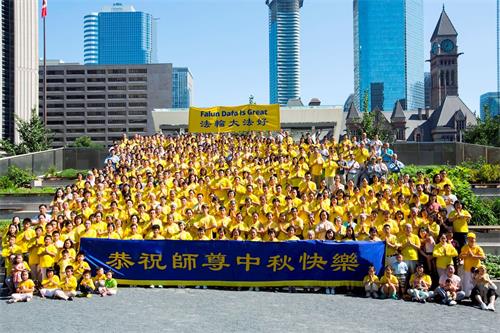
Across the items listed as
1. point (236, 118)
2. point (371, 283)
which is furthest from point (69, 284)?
point (236, 118)

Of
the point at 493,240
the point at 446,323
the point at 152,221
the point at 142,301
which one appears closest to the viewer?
the point at 446,323

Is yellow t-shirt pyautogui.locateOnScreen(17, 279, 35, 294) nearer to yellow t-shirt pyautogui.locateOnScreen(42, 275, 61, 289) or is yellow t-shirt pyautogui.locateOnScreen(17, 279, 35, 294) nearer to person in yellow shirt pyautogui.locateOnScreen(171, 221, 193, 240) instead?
yellow t-shirt pyautogui.locateOnScreen(42, 275, 61, 289)

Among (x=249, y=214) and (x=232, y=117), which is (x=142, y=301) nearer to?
(x=249, y=214)

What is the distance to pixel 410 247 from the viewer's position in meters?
13.2

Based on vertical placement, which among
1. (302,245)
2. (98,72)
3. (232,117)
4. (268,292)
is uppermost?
(98,72)

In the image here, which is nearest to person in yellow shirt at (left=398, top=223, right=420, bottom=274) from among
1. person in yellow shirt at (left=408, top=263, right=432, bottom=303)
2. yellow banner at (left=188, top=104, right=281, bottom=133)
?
person in yellow shirt at (left=408, top=263, right=432, bottom=303)

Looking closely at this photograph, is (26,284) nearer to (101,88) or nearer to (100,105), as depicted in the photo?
(100,105)

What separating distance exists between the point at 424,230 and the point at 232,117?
19.2 meters

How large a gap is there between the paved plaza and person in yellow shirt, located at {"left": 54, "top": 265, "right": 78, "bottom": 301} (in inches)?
8.1

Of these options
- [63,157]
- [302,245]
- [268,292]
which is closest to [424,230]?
[302,245]

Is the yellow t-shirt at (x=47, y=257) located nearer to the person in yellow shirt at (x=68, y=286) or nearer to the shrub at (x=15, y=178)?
the person in yellow shirt at (x=68, y=286)

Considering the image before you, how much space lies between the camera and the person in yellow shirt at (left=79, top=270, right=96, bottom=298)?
12.8 m

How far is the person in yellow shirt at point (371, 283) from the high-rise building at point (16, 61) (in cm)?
10160

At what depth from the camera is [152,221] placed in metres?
14.6
